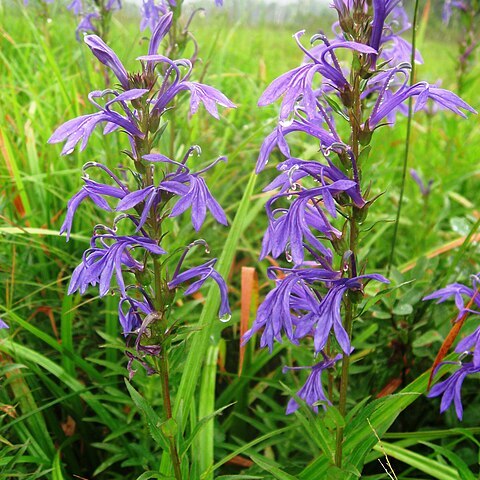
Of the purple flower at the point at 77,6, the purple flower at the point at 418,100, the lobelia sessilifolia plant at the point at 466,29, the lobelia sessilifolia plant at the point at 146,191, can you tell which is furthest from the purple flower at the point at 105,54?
the lobelia sessilifolia plant at the point at 466,29

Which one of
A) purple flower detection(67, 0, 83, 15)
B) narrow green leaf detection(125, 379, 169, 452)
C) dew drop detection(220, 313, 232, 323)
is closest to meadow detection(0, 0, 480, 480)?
narrow green leaf detection(125, 379, 169, 452)

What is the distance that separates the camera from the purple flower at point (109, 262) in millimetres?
1221

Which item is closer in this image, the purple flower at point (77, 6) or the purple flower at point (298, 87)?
the purple flower at point (298, 87)

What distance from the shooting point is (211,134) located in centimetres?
346

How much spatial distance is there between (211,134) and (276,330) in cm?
228

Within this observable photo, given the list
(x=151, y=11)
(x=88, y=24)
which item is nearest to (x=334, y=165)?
(x=151, y=11)

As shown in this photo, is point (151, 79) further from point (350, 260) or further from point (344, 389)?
point (344, 389)

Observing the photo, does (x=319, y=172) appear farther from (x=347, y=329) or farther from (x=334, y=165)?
(x=347, y=329)

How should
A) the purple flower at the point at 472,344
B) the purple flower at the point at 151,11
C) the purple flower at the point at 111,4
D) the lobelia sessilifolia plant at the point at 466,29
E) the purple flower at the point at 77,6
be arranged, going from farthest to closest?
1. the lobelia sessilifolia plant at the point at 466,29
2. the purple flower at the point at 77,6
3. the purple flower at the point at 111,4
4. the purple flower at the point at 151,11
5. the purple flower at the point at 472,344

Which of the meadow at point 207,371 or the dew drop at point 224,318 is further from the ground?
the dew drop at point 224,318

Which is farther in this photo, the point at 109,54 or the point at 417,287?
the point at 417,287

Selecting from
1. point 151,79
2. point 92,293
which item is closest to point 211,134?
point 92,293

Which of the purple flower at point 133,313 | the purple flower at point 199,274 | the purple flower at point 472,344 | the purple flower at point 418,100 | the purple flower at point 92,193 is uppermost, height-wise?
the purple flower at point 418,100

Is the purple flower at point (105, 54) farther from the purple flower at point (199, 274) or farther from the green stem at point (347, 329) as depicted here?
the green stem at point (347, 329)
